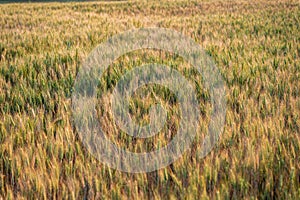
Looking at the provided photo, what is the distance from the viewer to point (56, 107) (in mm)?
2219

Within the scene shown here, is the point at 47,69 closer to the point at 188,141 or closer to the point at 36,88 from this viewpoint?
the point at 36,88

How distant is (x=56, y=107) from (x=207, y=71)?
1293 mm

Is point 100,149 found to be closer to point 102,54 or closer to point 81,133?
point 81,133

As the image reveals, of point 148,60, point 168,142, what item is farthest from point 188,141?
point 148,60

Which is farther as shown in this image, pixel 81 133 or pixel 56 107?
pixel 56 107

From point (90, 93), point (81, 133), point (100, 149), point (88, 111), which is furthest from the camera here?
point (90, 93)

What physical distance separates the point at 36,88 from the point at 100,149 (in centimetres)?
123

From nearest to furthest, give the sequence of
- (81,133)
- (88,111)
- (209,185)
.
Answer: (209,185) < (81,133) < (88,111)

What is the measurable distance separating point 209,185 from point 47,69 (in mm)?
2377

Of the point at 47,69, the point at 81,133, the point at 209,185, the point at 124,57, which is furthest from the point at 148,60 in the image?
the point at 209,185

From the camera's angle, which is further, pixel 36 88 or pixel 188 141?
pixel 36 88

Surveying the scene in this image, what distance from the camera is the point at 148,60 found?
3244mm

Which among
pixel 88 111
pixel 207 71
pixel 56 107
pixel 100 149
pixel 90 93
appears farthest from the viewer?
pixel 207 71

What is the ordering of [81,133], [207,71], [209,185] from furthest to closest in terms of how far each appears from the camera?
[207,71], [81,133], [209,185]
